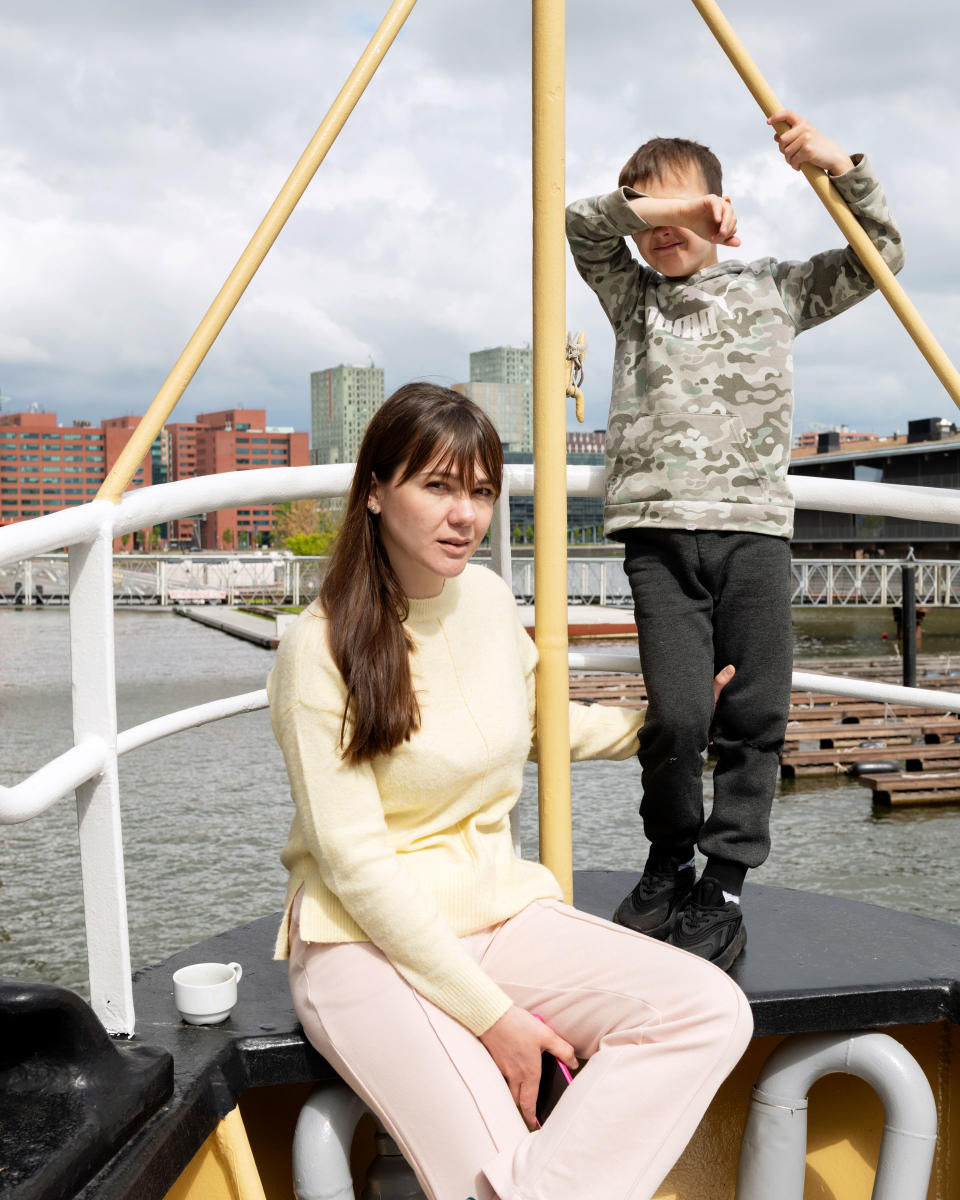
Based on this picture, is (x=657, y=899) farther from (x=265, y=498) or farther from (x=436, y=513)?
(x=265, y=498)

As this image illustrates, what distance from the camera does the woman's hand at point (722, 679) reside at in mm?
1567

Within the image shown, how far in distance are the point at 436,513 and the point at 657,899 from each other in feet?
2.14

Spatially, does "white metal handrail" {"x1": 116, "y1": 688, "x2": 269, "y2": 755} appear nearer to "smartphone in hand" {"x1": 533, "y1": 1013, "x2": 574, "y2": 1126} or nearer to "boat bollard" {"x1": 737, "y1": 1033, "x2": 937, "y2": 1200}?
"smartphone in hand" {"x1": 533, "y1": 1013, "x2": 574, "y2": 1126}

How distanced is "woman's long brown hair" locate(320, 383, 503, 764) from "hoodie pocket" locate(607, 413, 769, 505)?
0.28 m

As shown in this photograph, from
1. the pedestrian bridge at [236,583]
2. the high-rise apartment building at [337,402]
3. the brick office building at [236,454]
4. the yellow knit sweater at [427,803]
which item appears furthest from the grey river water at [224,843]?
the brick office building at [236,454]

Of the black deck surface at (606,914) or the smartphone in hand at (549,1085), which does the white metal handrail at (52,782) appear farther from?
the smartphone in hand at (549,1085)

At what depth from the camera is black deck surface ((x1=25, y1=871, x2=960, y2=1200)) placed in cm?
A: 114

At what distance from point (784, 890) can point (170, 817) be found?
10.7 metres

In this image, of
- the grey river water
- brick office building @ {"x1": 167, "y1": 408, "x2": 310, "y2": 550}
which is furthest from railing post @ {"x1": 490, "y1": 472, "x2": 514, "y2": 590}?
brick office building @ {"x1": 167, "y1": 408, "x2": 310, "y2": 550}

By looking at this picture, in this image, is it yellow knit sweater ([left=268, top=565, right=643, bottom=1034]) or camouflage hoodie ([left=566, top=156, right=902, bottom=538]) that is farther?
camouflage hoodie ([left=566, top=156, right=902, bottom=538])

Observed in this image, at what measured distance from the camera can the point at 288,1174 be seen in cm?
151

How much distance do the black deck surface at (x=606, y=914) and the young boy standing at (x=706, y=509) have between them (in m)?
0.12

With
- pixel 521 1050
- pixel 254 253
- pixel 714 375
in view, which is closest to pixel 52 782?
pixel 521 1050

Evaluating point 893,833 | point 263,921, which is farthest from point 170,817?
point 263,921
